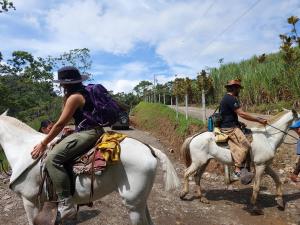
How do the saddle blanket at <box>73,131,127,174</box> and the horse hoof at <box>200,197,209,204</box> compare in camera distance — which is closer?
the saddle blanket at <box>73,131,127,174</box>

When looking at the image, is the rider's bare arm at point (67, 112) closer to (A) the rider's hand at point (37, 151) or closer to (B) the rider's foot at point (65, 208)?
(A) the rider's hand at point (37, 151)

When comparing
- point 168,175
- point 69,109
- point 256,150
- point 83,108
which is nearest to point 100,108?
point 83,108

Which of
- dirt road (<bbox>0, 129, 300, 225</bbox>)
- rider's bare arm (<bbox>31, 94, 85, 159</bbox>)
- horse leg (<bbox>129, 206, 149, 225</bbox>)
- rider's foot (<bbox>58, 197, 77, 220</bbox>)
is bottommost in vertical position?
dirt road (<bbox>0, 129, 300, 225</bbox>)

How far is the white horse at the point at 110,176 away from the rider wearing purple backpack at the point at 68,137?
7.7 inches

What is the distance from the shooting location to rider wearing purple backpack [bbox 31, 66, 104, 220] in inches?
155

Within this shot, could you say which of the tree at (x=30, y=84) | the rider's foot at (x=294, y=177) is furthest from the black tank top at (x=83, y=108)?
the tree at (x=30, y=84)

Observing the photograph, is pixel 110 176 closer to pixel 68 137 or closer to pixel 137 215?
pixel 137 215

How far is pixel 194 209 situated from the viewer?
7.05 m

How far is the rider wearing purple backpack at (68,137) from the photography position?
3.93m

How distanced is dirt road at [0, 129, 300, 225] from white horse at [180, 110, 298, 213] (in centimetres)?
26

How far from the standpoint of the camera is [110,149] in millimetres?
3965

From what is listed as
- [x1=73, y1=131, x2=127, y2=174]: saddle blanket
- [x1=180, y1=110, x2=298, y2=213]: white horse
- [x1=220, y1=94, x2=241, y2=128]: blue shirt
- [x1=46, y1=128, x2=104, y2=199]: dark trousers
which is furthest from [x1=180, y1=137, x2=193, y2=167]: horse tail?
[x1=46, y1=128, x2=104, y2=199]: dark trousers

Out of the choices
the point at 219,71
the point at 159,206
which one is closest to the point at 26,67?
the point at 219,71

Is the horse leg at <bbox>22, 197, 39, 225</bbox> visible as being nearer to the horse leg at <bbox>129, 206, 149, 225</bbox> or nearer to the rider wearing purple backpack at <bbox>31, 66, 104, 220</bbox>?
the rider wearing purple backpack at <bbox>31, 66, 104, 220</bbox>
